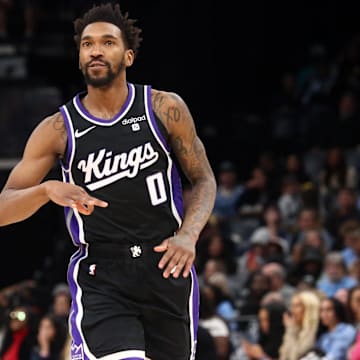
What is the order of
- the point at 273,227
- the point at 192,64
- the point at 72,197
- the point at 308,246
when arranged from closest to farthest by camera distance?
the point at 72,197 < the point at 308,246 < the point at 273,227 < the point at 192,64

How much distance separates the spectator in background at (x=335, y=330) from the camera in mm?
10586

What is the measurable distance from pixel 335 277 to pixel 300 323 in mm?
1557

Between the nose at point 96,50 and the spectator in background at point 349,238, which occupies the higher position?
the nose at point 96,50

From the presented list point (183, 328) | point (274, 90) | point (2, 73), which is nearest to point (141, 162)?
point (183, 328)

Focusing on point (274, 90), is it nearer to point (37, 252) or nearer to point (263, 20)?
point (263, 20)

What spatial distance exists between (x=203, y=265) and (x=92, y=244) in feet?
26.6

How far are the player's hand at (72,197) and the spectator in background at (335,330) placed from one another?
5.29 metres

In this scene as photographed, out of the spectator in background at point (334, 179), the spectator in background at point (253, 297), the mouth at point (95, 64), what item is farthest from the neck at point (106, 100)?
the spectator in background at point (334, 179)

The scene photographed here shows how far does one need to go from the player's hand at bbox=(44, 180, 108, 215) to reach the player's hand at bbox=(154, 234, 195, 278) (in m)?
0.40

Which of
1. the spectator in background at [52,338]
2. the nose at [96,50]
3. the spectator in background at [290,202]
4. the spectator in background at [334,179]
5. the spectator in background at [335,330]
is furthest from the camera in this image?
the spectator in background at [290,202]

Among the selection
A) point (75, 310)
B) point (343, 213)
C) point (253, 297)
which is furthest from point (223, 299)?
point (75, 310)

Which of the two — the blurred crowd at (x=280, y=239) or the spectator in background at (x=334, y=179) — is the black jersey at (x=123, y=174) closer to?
the blurred crowd at (x=280, y=239)

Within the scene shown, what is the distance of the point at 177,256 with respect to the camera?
5.75m

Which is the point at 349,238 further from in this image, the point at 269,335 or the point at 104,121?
the point at 104,121
